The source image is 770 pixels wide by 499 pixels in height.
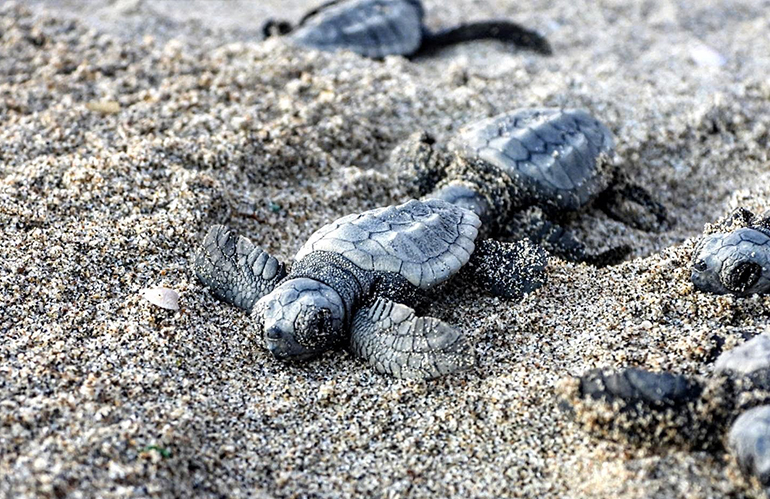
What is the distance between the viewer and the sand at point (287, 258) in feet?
6.68

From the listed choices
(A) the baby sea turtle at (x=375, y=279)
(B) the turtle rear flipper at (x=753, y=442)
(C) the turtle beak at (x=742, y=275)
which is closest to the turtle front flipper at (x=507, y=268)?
(A) the baby sea turtle at (x=375, y=279)

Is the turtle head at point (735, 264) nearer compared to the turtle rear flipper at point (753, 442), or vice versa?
the turtle rear flipper at point (753, 442)

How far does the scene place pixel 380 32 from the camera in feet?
17.5

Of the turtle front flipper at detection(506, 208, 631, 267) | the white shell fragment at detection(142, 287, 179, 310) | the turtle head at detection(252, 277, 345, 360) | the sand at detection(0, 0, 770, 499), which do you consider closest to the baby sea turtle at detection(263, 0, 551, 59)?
the sand at detection(0, 0, 770, 499)

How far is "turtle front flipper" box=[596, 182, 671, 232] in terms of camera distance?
11.8 feet

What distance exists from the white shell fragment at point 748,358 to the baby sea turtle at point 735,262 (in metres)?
0.42

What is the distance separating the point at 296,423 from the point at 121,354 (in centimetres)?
64

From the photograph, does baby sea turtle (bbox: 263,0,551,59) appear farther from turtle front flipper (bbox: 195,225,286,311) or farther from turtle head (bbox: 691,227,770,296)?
turtle head (bbox: 691,227,770,296)

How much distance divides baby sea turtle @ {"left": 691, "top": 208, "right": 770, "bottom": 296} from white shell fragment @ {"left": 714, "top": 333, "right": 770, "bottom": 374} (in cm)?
42

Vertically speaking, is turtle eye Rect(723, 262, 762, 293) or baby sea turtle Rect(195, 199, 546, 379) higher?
turtle eye Rect(723, 262, 762, 293)

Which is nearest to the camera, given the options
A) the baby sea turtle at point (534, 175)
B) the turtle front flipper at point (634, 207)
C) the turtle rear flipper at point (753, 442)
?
the turtle rear flipper at point (753, 442)

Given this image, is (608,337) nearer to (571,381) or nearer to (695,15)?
(571,381)

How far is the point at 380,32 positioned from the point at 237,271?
314 cm

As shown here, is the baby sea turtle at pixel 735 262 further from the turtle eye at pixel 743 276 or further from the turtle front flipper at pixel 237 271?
the turtle front flipper at pixel 237 271
